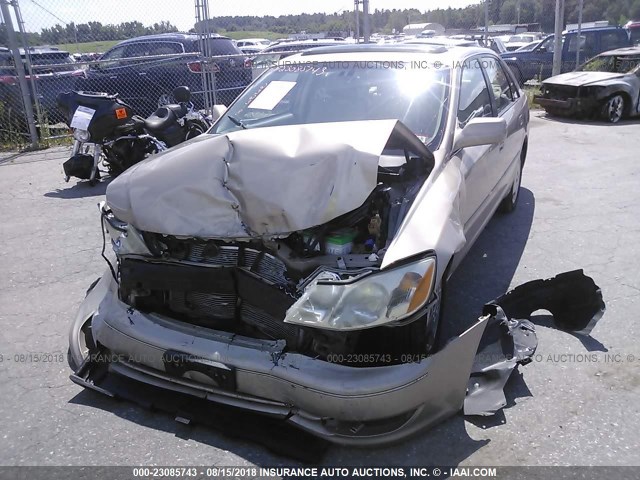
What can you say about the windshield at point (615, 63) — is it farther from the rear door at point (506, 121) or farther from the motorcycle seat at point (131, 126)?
the motorcycle seat at point (131, 126)

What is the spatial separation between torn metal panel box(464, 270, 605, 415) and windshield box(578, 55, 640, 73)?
9.90 metres

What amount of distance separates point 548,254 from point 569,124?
23.8 ft

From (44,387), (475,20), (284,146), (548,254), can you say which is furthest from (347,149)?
(475,20)

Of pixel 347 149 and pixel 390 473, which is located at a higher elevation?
pixel 347 149

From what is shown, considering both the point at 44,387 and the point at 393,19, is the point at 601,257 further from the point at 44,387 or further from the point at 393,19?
the point at 393,19

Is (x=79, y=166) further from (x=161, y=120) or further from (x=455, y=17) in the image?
(x=455, y=17)

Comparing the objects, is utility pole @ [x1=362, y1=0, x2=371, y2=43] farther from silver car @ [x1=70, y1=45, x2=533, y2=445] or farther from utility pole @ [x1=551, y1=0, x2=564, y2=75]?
silver car @ [x1=70, y1=45, x2=533, y2=445]

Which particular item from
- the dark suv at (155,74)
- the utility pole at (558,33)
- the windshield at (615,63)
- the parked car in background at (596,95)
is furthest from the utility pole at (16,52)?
the windshield at (615,63)

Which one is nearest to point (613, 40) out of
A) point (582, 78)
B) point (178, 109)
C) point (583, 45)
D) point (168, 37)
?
point (583, 45)

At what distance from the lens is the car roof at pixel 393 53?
4133 millimetres

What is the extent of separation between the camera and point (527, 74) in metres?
16.1

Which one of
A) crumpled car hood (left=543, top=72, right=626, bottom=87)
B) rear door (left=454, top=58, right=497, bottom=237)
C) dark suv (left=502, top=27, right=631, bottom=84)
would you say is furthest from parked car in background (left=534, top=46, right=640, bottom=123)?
rear door (left=454, top=58, right=497, bottom=237)

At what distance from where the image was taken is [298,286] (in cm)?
253

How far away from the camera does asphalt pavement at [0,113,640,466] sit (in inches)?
101
